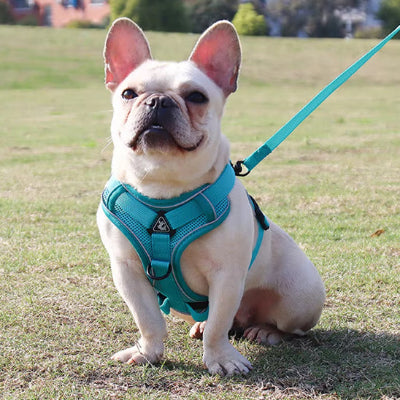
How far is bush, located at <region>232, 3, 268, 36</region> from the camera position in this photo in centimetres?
5284

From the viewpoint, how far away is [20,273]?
4477mm

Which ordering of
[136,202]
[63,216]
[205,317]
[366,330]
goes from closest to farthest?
[136,202] → [205,317] → [366,330] → [63,216]

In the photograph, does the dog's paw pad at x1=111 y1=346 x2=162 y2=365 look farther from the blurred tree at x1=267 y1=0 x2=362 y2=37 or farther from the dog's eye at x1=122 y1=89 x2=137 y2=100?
the blurred tree at x1=267 y1=0 x2=362 y2=37

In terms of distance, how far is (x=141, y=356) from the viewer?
308 centimetres

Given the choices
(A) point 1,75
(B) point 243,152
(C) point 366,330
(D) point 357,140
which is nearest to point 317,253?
(C) point 366,330

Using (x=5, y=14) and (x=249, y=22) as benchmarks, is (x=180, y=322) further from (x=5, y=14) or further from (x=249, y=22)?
(x=5, y=14)

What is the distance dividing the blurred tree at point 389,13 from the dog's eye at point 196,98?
5886cm

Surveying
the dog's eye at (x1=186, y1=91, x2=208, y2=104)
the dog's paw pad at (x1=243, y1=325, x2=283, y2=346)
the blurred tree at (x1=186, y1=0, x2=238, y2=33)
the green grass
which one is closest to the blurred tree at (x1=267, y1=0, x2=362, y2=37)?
the blurred tree at (x1=186, y1=0, x2=238, y2=33)

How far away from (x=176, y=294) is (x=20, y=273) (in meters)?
1.76

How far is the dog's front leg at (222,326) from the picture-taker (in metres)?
2.91

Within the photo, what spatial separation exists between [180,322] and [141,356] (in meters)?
0.65

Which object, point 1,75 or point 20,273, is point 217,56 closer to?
point 20,273

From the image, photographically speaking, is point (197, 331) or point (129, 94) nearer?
point (129, 94)

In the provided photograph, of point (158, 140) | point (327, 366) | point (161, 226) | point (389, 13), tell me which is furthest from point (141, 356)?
point (389, 13)
